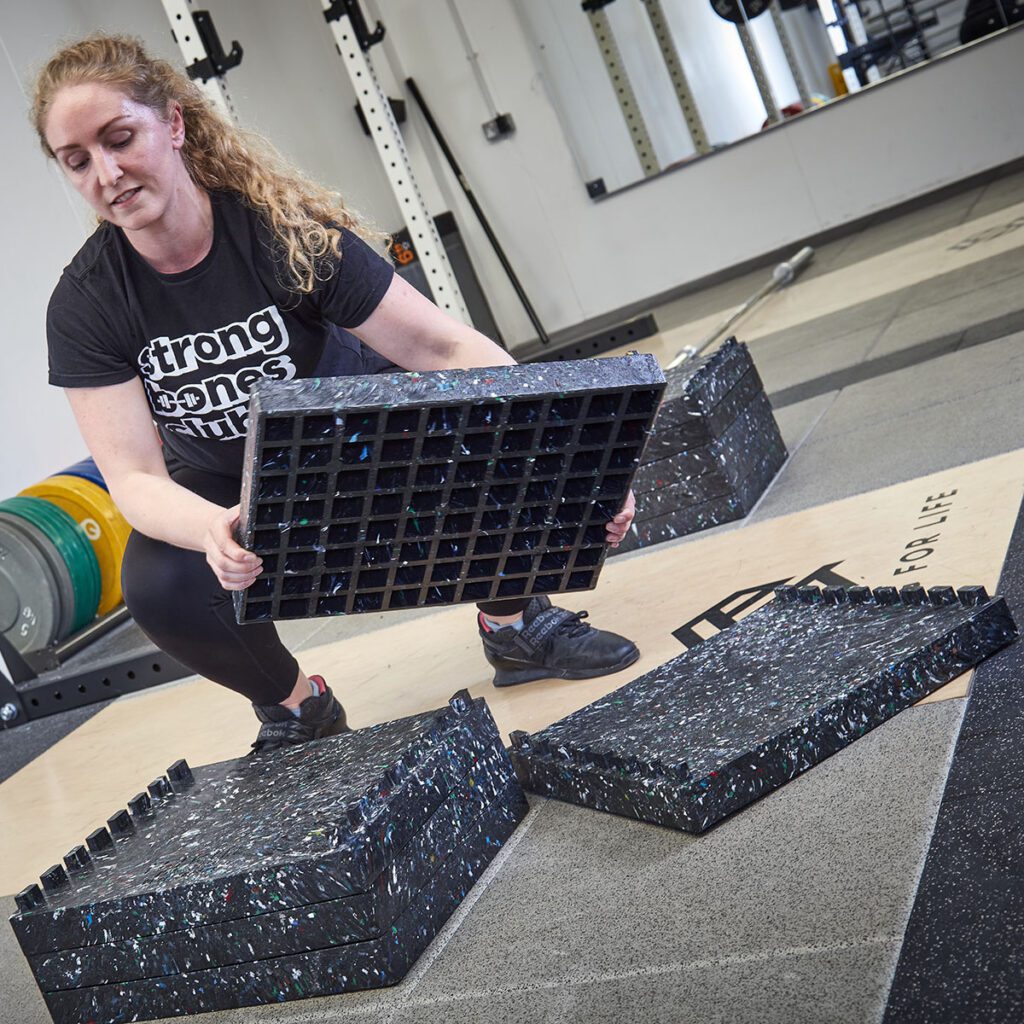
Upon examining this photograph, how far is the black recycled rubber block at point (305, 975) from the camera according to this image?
134 centimetres

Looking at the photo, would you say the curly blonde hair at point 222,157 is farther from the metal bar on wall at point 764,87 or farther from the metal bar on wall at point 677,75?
the metal bar on wall at point 677,75

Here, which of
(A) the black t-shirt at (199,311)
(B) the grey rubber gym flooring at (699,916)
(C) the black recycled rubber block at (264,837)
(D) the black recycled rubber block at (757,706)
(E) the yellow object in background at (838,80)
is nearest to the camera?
(B) the grey rubber gym flooring at (699,916)

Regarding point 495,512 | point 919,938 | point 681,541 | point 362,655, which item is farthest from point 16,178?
point 919,938

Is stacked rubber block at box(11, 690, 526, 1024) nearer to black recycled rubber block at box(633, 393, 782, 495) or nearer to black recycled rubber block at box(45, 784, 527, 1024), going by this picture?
black recycled rubber block at box(45, 784, 527, 1024)

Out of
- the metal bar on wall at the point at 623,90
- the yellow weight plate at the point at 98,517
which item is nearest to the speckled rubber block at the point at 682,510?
the yellow weight plate at the point at 98,517

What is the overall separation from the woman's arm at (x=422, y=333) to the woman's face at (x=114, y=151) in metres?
0.34

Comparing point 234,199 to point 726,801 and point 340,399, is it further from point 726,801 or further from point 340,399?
point 726,801

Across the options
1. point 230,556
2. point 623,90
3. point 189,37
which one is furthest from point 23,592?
point 623,90

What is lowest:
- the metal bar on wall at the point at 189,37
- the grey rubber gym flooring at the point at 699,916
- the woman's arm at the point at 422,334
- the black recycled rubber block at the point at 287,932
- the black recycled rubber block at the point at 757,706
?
the grey rubber gym flooring at the point at 699,916

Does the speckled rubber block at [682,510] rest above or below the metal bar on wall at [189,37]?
below

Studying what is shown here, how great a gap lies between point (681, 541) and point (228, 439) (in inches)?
42.2

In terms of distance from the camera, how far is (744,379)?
2.74 metres

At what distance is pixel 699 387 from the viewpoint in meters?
2.50

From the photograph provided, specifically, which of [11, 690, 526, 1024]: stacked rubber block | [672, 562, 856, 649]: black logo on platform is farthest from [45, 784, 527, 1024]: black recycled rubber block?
[672, 562, 856, 649]: black logo on platform
